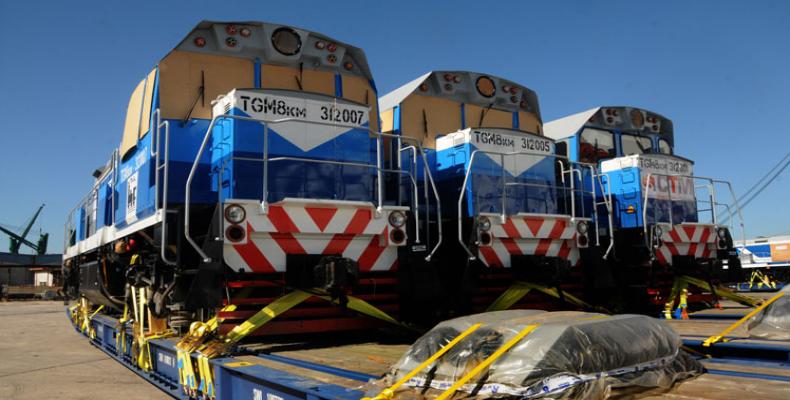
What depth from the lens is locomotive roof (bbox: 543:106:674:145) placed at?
31.2 ft

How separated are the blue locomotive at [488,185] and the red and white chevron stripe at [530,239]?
0.01 m

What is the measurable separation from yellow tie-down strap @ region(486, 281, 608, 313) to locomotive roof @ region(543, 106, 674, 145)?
3.34 metres

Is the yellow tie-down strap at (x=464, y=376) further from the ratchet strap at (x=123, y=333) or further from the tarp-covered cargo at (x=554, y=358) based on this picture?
the ratchet strap at (x=123, y=333)

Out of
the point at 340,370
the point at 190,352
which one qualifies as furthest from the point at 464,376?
the point at 190,352

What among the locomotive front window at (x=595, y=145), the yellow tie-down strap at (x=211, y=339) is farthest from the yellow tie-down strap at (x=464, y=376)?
the locomotive front window at (x=595, y=145)

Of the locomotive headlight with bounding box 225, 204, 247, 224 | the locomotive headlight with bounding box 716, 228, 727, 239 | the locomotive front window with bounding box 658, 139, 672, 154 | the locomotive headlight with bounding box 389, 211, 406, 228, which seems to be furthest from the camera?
the locomotive front window with bounding box 658, 139, 672, 154

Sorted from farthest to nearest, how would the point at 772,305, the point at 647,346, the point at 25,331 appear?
the point at 25,331 < the point at 772,305 < the point at 647,346

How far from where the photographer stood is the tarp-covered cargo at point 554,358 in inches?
104

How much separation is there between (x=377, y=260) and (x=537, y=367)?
10.7 ft

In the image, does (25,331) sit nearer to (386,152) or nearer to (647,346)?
(386,152)

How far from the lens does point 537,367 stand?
2656 mm

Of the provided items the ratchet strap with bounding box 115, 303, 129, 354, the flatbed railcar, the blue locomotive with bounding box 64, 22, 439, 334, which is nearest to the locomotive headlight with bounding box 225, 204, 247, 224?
the blue locomotive with bounding box 64, 22, 439, 334

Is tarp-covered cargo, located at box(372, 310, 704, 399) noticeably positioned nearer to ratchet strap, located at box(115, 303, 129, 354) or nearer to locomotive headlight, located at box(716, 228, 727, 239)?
ratchet strap, located at box(115, 303, 129, 354)

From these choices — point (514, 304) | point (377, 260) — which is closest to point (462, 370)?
point (377, 260)
